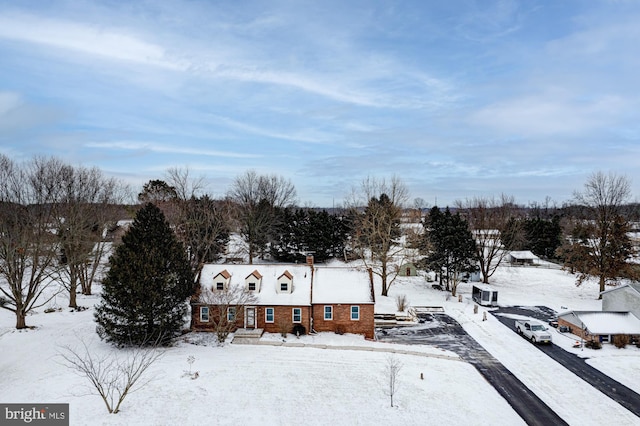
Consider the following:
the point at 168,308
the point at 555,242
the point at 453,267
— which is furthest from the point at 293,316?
the point at 555,242

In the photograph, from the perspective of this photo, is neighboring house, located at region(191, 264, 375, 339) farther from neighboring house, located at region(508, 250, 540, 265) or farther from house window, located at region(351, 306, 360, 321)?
neighboring house, located at region(508, 250, 540, 265)

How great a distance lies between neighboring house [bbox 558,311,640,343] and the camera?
29.4 m

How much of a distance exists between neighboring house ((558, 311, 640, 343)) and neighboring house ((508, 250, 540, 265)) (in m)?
39.8

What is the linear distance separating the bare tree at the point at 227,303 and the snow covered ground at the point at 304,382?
164 centimetres

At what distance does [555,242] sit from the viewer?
74.5 metres

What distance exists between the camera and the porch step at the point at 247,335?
27953 millimetres

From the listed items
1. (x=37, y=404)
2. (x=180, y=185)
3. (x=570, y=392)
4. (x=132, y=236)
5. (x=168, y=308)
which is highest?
(x=180, y=185)

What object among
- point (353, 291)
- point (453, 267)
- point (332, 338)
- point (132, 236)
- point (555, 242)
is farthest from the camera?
point (555, 242)

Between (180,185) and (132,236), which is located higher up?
(180,185)

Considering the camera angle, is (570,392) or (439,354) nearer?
(570,392)

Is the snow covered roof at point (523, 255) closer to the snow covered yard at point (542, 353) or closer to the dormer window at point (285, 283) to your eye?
the snow covered yard at point (542, 353)

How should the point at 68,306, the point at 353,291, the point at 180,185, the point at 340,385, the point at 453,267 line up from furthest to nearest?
1. the point at 453,267
2. the point at 180,185
3. the point at 68,306
4. the point at 353,291
5. the point at 340,385

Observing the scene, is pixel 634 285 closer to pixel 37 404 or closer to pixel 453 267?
pixel 453 267

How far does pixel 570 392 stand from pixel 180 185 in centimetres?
3478
